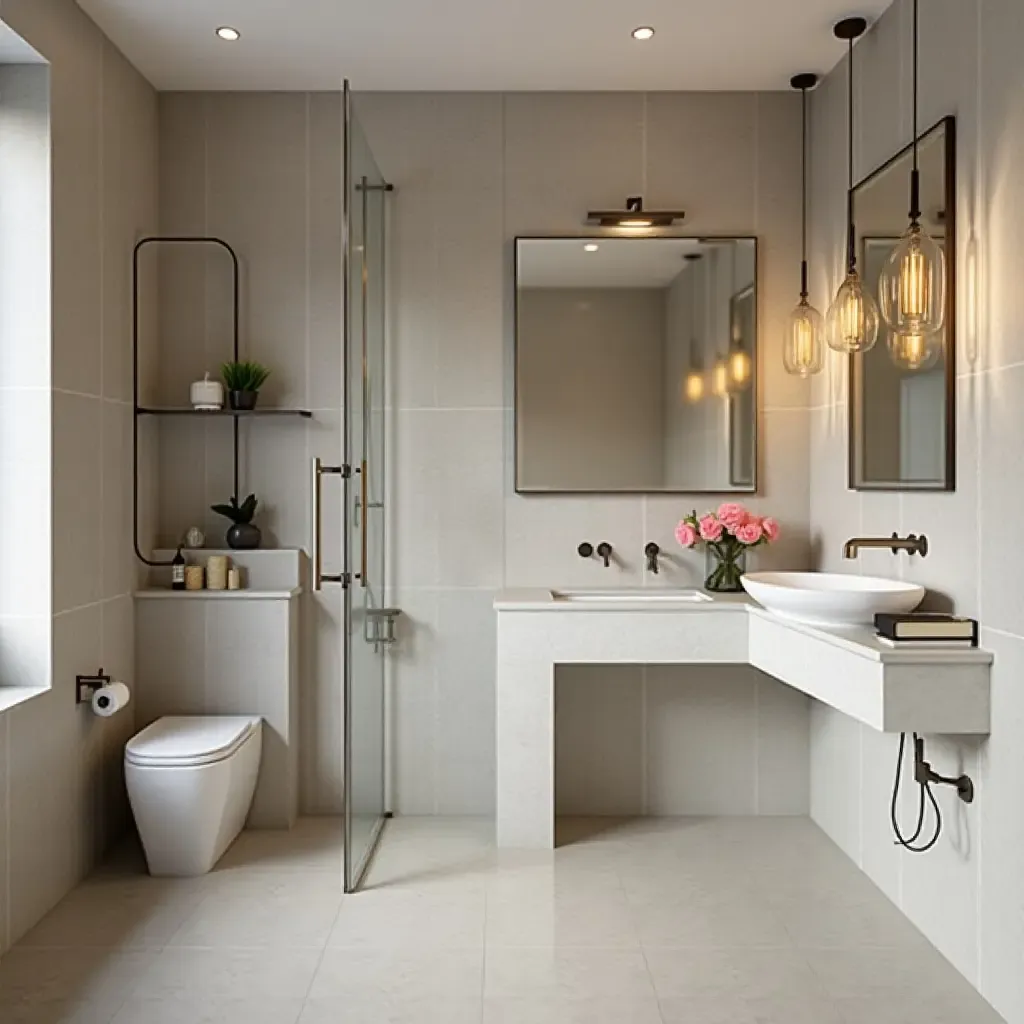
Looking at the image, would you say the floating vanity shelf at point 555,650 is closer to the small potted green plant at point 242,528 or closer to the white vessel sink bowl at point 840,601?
the white vessel sink bowl at point 840,601

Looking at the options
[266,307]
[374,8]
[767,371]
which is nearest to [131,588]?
[266,307]

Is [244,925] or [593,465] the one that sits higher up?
[593,465]

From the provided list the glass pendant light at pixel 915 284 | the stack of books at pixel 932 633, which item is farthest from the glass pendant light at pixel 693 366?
the stack of books at pixel 932 633

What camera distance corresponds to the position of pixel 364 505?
11.0 feet

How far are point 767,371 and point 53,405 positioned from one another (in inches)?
95.5

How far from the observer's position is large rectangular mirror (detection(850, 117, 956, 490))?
2.73m

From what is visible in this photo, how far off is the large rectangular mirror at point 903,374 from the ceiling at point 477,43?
0.60 metres

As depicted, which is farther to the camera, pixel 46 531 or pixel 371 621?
pixel 371 621

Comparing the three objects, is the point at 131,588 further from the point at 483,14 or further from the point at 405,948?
the point at 483,14

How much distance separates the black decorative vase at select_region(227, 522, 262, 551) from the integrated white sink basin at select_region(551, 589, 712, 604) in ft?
3.58

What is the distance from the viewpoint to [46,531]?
301 cm

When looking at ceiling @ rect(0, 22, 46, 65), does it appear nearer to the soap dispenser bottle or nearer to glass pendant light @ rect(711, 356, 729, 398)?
the soap dispenser bottle

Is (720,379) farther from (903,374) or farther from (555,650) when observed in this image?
(555,650)

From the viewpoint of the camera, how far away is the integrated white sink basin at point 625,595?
12.2 ft
